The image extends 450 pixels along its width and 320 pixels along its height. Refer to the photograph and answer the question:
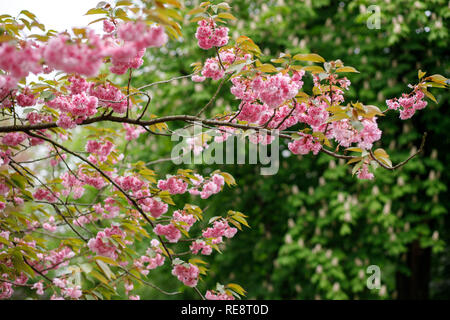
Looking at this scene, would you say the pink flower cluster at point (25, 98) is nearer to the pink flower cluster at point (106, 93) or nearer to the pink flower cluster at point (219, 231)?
the pink flower cluster at point (106, 93)

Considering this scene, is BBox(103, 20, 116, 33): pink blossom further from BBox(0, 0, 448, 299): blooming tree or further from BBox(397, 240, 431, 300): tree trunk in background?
BBox(397, 240, 431, 300): tree trunk in background

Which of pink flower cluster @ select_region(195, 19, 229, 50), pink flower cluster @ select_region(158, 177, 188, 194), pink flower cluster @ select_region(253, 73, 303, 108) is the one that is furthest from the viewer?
pink flower cluster @ select_region(158, 177, 188, 194)

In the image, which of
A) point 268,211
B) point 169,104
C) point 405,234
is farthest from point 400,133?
point 169,104

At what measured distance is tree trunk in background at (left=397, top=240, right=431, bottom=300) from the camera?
7.48m

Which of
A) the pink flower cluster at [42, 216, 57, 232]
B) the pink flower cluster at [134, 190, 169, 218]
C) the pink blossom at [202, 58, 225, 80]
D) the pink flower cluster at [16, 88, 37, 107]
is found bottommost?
the pink flower cluster at [42, 216, 57, 232]

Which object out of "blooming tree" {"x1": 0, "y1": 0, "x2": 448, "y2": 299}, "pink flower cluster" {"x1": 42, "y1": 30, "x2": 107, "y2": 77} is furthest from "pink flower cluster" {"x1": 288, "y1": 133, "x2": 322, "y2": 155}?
"pink flower cluster" {"x1": 42, "y1": 30, "x2": 107, "y2": 77}

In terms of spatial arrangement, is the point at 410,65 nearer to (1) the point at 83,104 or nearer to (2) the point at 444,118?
(2) the point at 444,118

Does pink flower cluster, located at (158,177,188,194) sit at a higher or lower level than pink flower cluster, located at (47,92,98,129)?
lower

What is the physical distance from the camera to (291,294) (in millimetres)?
7719

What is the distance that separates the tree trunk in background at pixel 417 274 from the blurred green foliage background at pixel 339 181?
2 cm

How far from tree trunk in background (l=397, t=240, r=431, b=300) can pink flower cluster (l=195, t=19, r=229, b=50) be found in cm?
618

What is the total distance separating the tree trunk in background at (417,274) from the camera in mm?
7477

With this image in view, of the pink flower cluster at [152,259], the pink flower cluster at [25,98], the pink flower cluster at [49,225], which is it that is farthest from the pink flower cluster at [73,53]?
the pink flower cluster at [49,225]

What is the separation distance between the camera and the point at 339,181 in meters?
7.18
